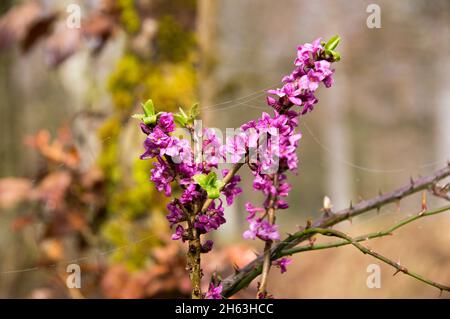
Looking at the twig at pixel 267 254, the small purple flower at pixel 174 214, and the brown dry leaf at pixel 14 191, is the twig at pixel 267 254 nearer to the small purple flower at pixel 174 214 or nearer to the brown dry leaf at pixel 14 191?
the small purple flower at pixel 174 214

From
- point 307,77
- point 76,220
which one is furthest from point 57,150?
point 307,77

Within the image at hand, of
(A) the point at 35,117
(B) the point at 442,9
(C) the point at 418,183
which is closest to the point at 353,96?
(B) the point at 442,9

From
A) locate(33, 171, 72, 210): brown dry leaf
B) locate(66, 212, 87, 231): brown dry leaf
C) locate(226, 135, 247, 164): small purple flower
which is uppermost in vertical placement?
locate(33, 171, 72, 210): brown dry leaf

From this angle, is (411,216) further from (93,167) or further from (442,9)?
(442,9)

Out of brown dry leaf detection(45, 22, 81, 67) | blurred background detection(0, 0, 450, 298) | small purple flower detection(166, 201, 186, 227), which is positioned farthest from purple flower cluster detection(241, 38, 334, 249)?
brown dry leaf detection(45, 22, 81, 67)

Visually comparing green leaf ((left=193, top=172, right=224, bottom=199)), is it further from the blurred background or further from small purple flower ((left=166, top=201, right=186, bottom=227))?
the blurred background

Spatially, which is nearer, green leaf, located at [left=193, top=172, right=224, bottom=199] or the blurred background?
green leaf, located at [left=193, top=172, right=224, bottom=199]
